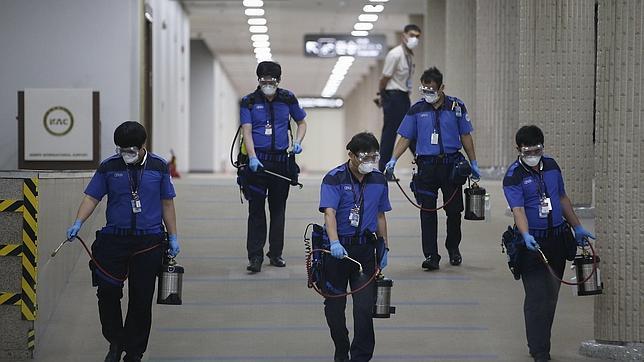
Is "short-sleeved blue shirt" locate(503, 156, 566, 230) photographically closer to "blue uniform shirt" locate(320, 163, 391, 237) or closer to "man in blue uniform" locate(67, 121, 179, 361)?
"blue uniform shirt" locate(320, 163, 391, 237)

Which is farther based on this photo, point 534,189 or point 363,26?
point 363,26

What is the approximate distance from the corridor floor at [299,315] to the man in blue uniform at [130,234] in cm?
72

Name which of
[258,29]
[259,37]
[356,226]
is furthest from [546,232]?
[259,37]

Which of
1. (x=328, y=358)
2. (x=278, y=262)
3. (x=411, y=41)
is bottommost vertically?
(x=328, y=358)

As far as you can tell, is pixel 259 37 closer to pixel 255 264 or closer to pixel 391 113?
pixel 391 113

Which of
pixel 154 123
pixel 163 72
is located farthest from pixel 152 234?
pixel 163 72

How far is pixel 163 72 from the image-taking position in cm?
2006

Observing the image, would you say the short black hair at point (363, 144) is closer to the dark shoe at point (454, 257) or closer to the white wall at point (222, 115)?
the dark shoe at point (454, 257)

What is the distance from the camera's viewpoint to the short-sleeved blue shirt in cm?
743

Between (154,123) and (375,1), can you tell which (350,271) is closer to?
(154,123)

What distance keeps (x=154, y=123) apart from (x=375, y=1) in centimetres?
569

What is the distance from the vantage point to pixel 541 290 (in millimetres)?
7504

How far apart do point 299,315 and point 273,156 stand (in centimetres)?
150

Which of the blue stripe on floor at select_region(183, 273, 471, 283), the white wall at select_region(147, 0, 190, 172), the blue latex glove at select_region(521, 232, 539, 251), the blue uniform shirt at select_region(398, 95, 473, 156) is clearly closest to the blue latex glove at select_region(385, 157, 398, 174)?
the blue uniform shirt at select_region(398, 95, 473, 156)
